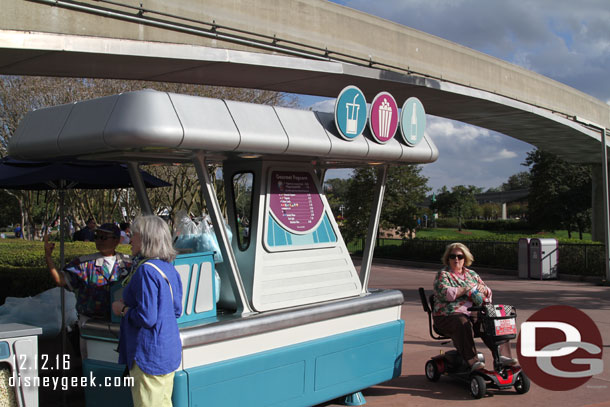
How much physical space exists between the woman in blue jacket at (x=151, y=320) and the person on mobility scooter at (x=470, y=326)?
3.53m

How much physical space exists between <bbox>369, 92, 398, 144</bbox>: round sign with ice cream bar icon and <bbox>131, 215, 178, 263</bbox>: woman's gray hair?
261 centimetres

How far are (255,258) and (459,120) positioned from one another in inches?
802

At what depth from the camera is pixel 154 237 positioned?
4.10 m

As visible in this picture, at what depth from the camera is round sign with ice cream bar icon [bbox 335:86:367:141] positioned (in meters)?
5.66

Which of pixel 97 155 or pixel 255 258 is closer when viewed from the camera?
pixel 97 155

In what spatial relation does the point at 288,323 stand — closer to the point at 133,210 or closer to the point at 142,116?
the point at 142,116

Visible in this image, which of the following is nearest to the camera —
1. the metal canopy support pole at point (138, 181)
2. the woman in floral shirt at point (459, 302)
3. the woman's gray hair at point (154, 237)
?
the woman's gray hair at point (154, 237)

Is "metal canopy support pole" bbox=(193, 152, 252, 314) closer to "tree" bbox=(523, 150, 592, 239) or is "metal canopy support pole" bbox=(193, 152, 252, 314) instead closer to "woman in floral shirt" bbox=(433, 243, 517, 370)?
"woman in floral shirt" bbox=(433, 243, 517, 370)

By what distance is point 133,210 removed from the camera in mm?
28281

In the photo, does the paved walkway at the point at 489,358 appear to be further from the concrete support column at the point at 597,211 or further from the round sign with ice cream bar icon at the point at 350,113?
the concrete support column at the point at 597,211

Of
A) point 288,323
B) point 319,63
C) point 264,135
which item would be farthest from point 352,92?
point 319,63

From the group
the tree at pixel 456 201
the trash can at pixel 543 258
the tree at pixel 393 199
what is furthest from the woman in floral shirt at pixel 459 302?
the tree at pixel 456 201

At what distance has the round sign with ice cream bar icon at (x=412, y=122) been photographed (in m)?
6.34
